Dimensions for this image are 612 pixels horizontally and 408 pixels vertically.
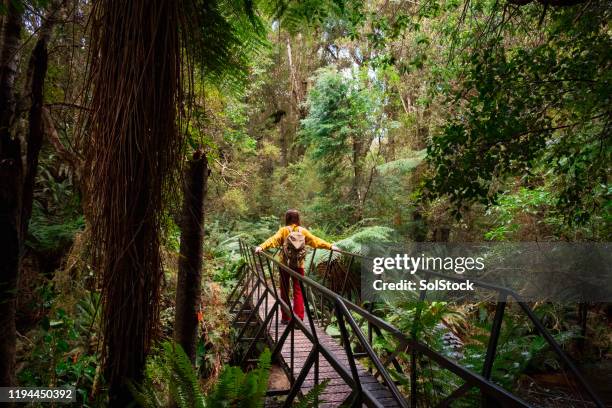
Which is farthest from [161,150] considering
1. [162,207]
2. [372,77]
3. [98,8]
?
[372,77]

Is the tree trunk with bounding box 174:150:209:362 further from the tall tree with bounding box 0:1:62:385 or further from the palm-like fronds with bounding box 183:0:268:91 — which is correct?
the tall tree with bounding box 0:1:62:385

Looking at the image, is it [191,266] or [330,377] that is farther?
[330,377]

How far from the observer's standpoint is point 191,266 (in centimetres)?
180

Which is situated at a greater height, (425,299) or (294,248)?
(294,248)

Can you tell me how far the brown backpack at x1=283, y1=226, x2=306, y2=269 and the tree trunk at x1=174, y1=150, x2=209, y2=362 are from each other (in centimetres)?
230

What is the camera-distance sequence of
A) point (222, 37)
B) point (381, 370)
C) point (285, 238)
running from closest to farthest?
1. point (222, 37)
2. point (381, 370)
3. point (285, 238)

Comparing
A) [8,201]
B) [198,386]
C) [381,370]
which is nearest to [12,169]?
[8,201]

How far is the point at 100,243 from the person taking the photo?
3.87 feet


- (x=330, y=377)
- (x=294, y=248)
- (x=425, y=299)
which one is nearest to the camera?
(x=330, y=377)

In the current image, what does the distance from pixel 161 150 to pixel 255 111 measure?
1375cm

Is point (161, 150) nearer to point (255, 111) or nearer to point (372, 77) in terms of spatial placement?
point (372, 77)

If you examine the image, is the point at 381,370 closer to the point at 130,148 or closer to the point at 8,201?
the point at 130,148

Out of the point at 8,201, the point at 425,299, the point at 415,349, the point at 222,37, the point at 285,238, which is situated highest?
the point at 222,37

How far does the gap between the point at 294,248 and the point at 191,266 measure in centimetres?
237
